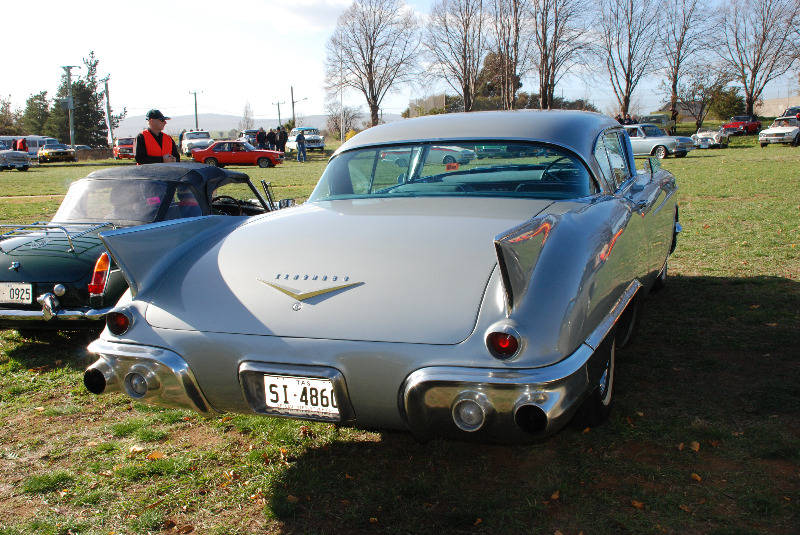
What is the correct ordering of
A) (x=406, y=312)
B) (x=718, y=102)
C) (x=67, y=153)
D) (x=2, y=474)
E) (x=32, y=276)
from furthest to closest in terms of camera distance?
(x=718, y=102) < (x=67, y=153) < (x=32, y=276) < (x=2, y=474) < (x=406, y=312)

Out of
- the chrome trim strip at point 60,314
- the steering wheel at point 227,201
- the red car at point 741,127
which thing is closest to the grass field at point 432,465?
the chrome trim strip at point 60,314

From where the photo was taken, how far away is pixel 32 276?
4551 mm

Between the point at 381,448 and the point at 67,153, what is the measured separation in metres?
42.4

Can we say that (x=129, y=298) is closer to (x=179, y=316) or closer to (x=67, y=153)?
(x=179, y=316)

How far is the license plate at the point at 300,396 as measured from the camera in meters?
2.46

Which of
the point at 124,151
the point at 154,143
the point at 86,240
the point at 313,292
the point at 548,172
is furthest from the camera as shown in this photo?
the point at 124,151

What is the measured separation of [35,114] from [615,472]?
80.6 m

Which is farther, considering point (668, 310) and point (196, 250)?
point (668, 310)

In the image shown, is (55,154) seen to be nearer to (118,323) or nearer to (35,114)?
(35,114)

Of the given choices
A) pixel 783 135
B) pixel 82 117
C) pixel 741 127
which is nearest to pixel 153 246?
pixel 783 135

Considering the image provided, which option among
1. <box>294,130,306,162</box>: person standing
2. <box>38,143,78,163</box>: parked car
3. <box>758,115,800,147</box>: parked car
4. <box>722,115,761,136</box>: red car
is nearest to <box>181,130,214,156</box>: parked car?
<box>294,130,306,162</box>: person standing

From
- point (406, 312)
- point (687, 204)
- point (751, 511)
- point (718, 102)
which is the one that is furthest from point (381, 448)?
point (718, 102)

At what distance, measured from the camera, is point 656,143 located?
2766 centimetres

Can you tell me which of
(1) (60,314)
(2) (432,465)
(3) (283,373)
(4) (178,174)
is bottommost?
(2) (432,465)
